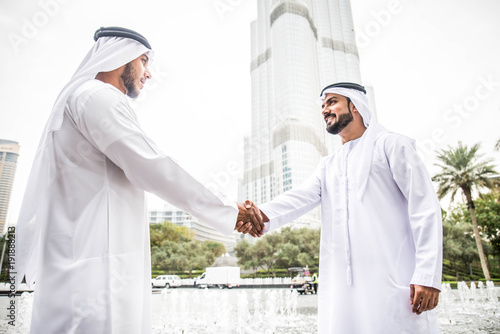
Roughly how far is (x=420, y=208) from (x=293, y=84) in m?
79.4

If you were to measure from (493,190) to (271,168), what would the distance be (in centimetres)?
5909

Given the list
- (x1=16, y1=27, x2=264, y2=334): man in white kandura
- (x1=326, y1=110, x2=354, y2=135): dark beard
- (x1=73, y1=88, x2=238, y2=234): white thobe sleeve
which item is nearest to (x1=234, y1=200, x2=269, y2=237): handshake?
(x1=16, y1=27, x2=264, y2=334): man in white kandura

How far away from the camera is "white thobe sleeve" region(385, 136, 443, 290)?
1910mm

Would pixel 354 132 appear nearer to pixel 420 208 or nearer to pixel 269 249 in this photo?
pixel 420 208

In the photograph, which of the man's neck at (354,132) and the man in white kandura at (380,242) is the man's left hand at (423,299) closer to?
the man in white kandura at (380,242)

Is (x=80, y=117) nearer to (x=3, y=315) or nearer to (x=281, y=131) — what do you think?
(x=3, y=315)

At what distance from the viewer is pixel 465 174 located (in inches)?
→ 898

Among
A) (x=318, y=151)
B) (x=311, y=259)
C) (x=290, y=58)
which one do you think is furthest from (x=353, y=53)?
(x=311, y=259)

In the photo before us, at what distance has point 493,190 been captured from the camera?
74.1 feet

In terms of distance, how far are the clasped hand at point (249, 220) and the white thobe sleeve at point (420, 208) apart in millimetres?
1114

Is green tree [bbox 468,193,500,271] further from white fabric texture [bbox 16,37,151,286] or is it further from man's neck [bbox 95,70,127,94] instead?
white fabric texture [bbox 16,37,151,286]

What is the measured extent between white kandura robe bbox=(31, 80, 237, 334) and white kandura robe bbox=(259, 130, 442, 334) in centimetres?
101

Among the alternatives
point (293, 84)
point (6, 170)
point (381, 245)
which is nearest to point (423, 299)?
point (381, 245)

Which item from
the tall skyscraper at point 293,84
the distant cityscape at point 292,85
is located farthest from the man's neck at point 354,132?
the tall skyscraper at point 293,84
